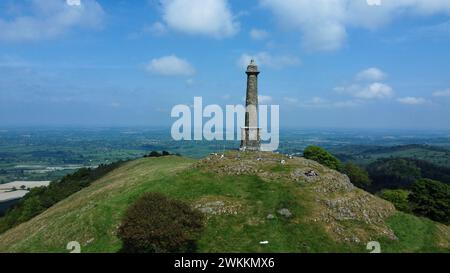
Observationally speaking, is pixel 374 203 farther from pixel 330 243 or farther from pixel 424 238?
pixel 330 243

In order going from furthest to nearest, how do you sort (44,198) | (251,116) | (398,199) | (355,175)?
(355,175)
(44,198)
(398,199)
(251,116)

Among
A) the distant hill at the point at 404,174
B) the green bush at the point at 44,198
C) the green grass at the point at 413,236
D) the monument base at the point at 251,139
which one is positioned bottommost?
the distant hill at the point at 404,174

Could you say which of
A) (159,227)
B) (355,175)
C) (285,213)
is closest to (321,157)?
(355,175)

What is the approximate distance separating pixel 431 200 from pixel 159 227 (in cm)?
4078

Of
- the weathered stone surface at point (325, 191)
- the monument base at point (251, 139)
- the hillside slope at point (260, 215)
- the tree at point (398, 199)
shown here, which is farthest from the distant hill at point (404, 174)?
the hillside slope at point (260, 215)

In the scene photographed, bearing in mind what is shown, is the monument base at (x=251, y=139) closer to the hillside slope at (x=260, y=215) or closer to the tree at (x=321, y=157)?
the hillside slope at (x=260, y=215)

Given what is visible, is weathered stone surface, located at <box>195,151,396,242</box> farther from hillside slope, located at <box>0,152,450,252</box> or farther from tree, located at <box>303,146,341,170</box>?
tree, located at <box>303,146,341,170</box>

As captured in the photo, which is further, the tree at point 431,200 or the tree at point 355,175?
the tree at point 355,175

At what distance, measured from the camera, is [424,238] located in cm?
3994

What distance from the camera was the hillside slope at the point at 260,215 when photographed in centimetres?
3681

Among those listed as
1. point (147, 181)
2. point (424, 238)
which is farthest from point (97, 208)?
point (424, 238)

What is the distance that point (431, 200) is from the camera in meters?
55.1

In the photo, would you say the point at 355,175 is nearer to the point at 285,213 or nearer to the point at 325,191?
the point at 325,191

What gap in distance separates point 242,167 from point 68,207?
24.2m
